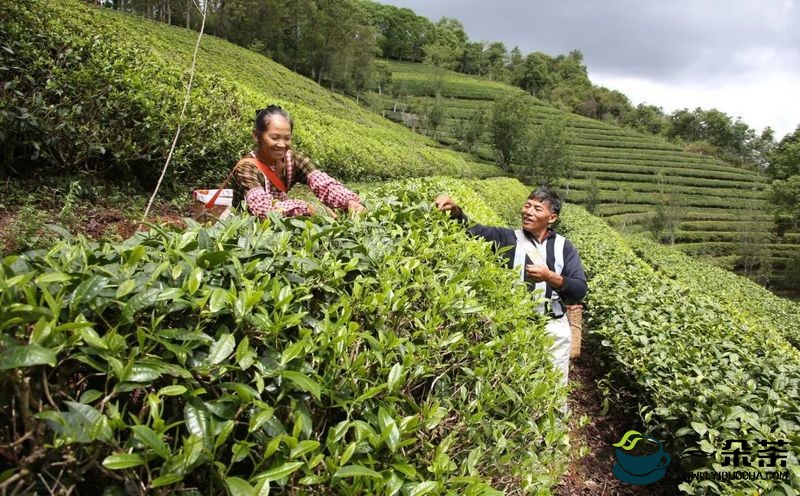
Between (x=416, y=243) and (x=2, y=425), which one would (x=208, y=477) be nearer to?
(x=2, y=425)

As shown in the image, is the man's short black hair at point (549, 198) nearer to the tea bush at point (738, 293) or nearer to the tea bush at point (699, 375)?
the tea bush at point (699, 375)

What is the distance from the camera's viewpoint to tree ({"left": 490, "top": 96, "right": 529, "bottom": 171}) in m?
45.3

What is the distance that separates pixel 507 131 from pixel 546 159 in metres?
5.27

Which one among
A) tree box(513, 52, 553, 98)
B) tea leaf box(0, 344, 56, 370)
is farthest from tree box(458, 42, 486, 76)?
tea leaf box(0, 344, 56, 370)

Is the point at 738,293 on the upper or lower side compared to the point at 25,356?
lower

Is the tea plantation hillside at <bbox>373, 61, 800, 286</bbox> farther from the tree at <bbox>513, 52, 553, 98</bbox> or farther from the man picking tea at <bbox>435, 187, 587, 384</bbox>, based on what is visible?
the man picking tea at <bbox>435, 187, 587, 384</bbox>

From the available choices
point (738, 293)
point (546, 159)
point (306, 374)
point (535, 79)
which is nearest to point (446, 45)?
point (535, 79)

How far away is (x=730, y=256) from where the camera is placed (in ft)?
116

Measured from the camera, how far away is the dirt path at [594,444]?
2.99 metres

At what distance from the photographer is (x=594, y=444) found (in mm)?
3799

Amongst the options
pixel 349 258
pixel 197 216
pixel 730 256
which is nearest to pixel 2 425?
pixel 349 258

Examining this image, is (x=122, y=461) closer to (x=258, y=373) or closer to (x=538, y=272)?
(x=258, y=373)

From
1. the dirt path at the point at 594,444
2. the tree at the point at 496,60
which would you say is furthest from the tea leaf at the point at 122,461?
the tree at the point at 496,60

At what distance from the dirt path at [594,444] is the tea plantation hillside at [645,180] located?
34.3 metres
